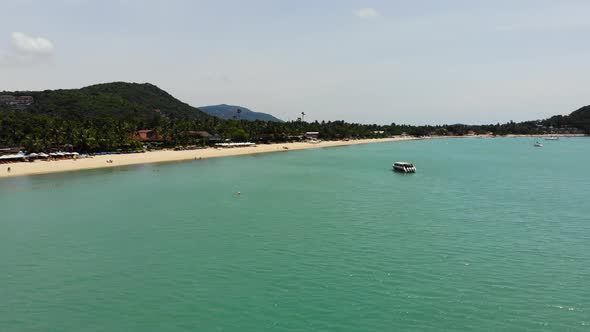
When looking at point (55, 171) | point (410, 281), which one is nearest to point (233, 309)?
point (410, 281)

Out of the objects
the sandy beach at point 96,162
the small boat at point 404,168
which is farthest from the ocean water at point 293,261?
the small boat at point 404,168

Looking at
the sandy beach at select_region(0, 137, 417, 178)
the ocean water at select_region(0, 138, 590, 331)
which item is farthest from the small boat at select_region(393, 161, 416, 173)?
the sandy beach at select_region(0, 137, 417, 178)

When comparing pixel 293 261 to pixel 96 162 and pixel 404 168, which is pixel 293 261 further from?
pixel 96 162

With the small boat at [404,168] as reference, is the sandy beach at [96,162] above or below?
above

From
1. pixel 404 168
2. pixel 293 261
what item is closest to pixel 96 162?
pixel 404 168

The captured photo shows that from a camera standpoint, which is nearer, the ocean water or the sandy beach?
the ocean water

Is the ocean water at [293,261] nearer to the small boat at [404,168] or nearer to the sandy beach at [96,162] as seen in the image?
the sandy beach at [96,162]

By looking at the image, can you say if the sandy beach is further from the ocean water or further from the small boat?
the small boat

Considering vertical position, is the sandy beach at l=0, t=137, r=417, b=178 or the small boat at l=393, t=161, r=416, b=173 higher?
the sandy beach at l=0, t=137, r=417, b=178

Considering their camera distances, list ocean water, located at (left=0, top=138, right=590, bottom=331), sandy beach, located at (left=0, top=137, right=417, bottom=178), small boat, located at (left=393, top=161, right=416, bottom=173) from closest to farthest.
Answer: ocean water, located at (left=0, top=138, right=590, bottom=331) → sandy beach, located at (left=0, top=137, right=417, bottom=178) → small boat, located at (left=393, top=161, right=416, bottom=173)
